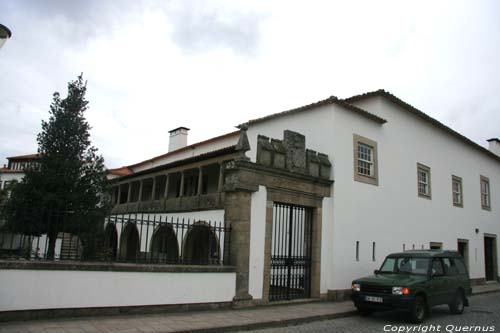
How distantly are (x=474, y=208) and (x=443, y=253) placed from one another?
11.6 meters

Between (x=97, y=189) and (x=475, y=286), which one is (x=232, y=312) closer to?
(x=97, y=189)

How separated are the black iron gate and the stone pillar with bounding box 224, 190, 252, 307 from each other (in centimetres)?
124

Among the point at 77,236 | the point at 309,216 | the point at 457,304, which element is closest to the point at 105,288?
the point at 77,236

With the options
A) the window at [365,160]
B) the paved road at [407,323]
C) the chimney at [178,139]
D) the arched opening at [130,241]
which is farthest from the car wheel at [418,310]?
the chimney at [178,139]

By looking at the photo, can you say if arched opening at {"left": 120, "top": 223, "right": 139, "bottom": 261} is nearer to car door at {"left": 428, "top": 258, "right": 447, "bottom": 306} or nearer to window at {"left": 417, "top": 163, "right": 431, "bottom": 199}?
window at {"left": 417, "top": 163, "right": 431, "bottom": 199}

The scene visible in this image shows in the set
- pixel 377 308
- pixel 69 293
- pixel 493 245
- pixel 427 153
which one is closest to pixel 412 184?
pixel 427 153

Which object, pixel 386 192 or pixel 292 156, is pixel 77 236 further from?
pixel 386 192

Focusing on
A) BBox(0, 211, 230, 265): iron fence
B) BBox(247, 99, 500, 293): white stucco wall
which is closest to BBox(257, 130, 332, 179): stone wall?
BBox(247, 99, 500, 293): white stucco wall

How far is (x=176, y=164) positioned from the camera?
23016 millimetres

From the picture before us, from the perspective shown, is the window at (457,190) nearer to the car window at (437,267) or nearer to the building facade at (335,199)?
the building facade at (335,199)

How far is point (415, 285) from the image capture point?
939 cm

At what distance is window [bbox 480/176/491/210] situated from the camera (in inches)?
868

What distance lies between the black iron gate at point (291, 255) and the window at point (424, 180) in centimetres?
701

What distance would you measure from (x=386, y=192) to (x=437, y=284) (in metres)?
5.09
